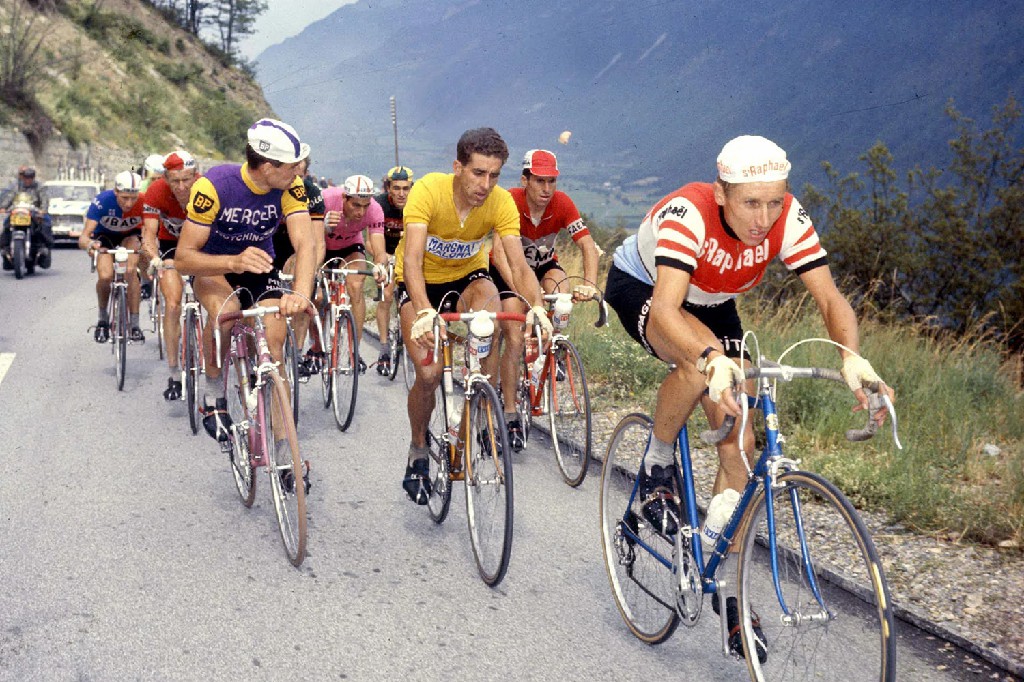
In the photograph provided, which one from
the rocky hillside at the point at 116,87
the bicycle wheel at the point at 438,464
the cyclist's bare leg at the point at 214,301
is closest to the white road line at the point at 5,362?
the cyclist's bare leg at the point at 214,301

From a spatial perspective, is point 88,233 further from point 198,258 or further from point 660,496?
point 660,496

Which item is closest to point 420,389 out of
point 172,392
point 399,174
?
point 172,392

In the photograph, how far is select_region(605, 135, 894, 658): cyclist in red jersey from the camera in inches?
133

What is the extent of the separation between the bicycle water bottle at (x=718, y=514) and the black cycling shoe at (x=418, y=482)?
2.19 meters

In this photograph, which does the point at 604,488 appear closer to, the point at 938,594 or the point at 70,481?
the point at 938,594

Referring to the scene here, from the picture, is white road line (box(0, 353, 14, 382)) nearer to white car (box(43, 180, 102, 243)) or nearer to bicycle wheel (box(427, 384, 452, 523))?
bicycle wheel (box(427, 384, 452, 523))

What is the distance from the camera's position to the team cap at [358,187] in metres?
9.34

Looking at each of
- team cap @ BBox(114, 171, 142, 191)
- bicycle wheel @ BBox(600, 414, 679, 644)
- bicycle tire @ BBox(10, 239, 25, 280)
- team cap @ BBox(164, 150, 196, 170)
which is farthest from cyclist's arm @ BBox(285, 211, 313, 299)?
bicycle tire @ BBox(10, 239, 25, 280)

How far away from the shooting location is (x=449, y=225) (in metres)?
5.73

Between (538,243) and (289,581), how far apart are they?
401 cm

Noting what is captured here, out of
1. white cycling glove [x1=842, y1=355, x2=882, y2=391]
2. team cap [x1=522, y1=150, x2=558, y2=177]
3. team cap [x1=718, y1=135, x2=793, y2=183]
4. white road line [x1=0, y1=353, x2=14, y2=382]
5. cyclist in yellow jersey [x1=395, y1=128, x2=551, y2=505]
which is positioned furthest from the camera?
white road line [x1=0, y1=353, x2=14, y2=382]

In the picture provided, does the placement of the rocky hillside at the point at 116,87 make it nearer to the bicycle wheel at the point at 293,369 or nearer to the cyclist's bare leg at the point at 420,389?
the bicycle wheel at the point at 293,369

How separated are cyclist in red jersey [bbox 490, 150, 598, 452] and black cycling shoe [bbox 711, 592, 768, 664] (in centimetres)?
345

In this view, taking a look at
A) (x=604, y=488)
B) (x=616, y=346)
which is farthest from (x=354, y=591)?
(x=616, y=346)
